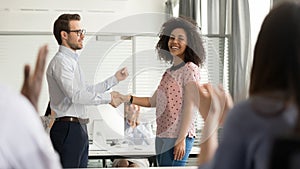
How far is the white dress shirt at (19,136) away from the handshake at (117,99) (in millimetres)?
1500

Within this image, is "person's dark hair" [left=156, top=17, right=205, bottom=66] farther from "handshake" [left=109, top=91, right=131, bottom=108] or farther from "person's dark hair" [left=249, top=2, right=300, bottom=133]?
"person's dark hair" [left=249, top=2, right=300, bottom=133]

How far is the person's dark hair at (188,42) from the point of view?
2020 millimetres

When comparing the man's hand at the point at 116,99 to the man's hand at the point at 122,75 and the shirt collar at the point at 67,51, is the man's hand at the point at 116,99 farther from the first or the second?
the shirt collar at the point at 67,51

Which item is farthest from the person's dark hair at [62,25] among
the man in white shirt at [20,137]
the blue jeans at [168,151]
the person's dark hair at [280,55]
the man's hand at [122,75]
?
the person's dark hair at [280,55]

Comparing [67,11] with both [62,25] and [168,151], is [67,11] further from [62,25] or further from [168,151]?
[168,151]

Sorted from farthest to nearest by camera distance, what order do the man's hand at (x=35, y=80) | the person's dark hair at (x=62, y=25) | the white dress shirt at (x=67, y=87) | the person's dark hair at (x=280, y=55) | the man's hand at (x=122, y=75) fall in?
1. the man's hand at (x=122, y=75)
2. the person's dark hair at (x=62, y=25)
3. the white dress shirt at (x=67, y=87)
4. the man's hand at (x=35, y=80)
5. the person's dark hair at (x=280, y=55)

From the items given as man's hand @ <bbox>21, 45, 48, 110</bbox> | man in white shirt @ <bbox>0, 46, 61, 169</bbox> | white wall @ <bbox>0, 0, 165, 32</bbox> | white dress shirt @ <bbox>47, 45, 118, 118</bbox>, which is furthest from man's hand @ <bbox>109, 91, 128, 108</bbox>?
white wall @ <bbox>0, 0, 165, 32</bbox>

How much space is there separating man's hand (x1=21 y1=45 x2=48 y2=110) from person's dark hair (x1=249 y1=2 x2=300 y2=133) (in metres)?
0.33

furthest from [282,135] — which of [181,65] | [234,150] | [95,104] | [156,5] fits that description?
[156,5]

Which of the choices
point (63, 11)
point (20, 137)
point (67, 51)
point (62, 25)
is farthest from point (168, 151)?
point (63, 11)

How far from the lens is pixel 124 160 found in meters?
2.37

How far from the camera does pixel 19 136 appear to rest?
632 mm

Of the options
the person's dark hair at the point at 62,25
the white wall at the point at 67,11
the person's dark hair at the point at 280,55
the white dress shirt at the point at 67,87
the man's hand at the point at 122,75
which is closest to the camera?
the person's dark hair at the point at 280,55

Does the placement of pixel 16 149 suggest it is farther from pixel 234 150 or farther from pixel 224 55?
pixel 224 55
